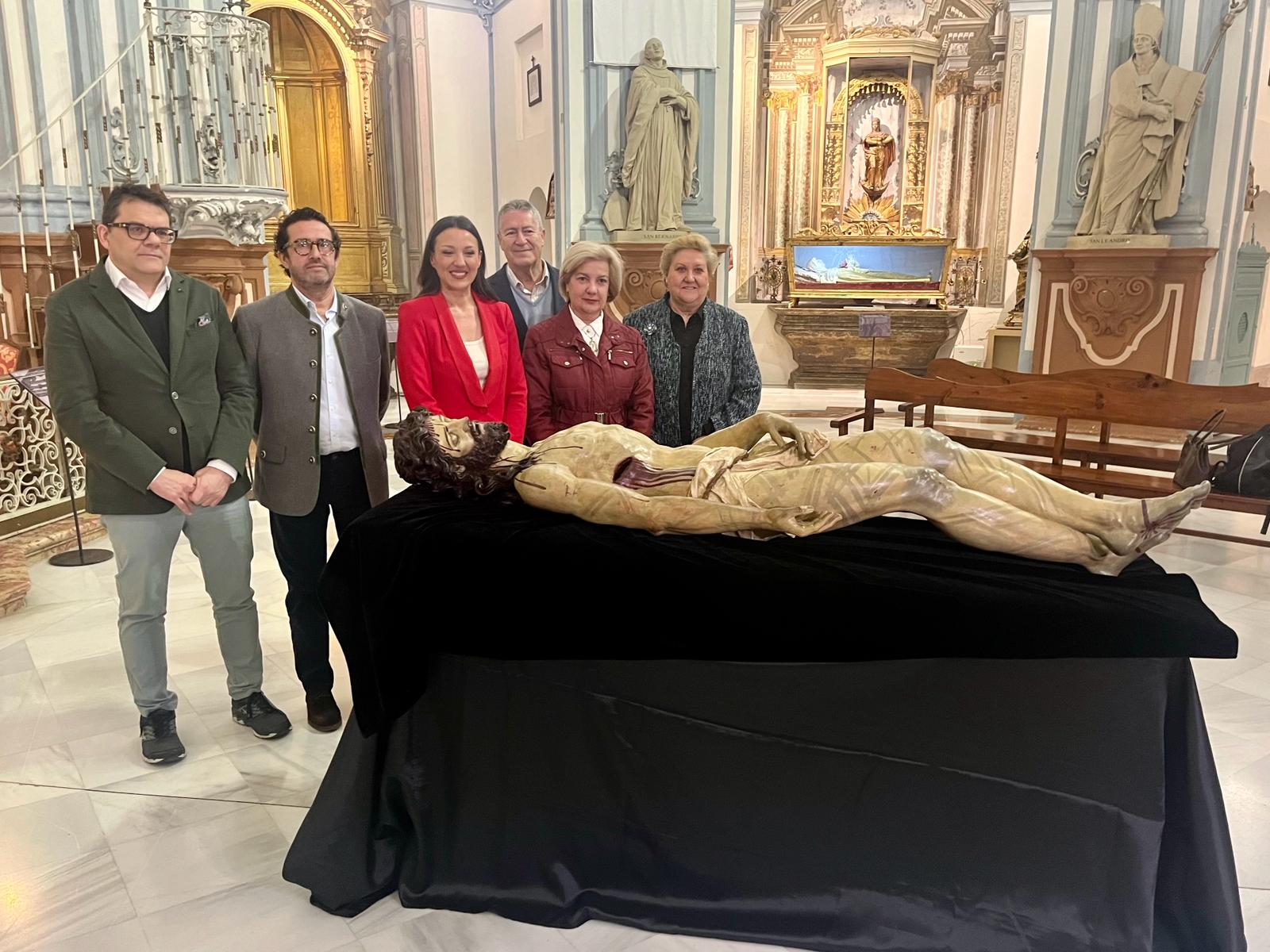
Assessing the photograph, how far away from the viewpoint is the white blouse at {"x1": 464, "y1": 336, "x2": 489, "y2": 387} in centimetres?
295

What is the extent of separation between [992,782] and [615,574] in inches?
37.3

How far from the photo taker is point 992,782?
6.63 feet

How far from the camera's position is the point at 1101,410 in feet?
16.6

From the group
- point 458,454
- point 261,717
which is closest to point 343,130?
point 261,717

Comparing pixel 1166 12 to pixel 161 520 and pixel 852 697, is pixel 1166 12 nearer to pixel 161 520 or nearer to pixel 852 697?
pixel 852 697

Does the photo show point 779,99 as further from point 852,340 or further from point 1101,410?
point 1101,410

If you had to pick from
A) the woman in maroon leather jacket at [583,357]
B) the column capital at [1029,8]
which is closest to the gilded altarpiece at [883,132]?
the column capital at [1029,8]

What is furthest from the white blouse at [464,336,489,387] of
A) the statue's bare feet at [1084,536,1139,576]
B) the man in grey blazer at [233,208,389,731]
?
the statue's bare feet at [1084,536,1139,576]

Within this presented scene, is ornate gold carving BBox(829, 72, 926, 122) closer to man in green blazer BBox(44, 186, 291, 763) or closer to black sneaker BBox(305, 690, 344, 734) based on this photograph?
man in green blazer BBox(44, 186, 291, 763)

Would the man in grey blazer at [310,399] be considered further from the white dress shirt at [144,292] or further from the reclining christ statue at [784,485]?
the reclining christ statue at [784,485]

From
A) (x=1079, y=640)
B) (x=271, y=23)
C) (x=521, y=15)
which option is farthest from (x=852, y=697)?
(x=271, y=23)

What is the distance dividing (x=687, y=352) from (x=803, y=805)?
1771 millimetres

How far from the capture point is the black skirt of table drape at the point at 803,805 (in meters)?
1.96

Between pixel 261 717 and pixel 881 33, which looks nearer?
pixel 261 717
